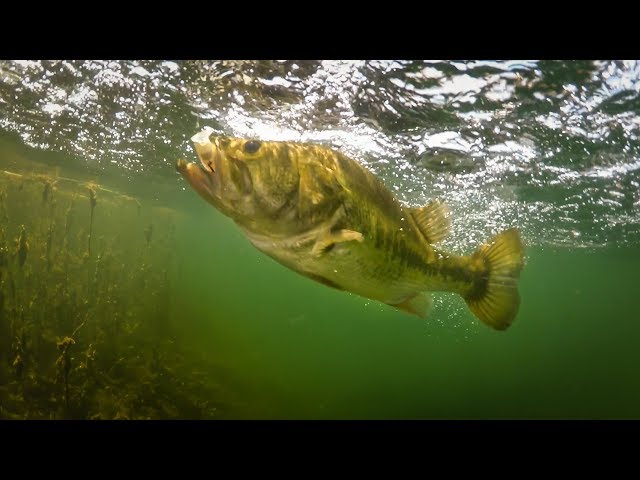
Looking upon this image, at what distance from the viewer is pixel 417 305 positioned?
4.14 m

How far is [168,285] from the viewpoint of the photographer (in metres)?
22.1

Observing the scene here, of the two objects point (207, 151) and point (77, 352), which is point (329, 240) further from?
point (77, 352)

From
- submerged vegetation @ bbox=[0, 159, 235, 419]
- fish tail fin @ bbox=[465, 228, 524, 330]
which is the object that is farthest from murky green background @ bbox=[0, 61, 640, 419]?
fish tail fin @ bbox=[465, 228, 524, 330]

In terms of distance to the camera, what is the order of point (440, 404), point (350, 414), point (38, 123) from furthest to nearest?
point (440, 404) → point (350, 414) → point (38, 123)

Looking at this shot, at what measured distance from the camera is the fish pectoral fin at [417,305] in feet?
13.1

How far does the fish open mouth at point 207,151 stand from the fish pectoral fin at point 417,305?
90.6 inches

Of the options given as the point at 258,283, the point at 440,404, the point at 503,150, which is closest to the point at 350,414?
the point at 440,404

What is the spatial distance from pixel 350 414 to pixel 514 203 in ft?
49.7

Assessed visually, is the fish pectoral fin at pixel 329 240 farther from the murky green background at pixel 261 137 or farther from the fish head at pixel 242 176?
the murky green background at pixel 261 137

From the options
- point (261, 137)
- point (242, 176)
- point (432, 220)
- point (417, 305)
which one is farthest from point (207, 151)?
point (261, 137)

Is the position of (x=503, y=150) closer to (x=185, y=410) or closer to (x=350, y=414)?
(x=185, y=410)

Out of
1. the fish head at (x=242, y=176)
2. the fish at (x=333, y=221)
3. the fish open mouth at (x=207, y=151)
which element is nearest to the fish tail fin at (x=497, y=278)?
the fish at (x=333, y=221)

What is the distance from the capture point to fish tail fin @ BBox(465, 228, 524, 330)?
4238 mm
